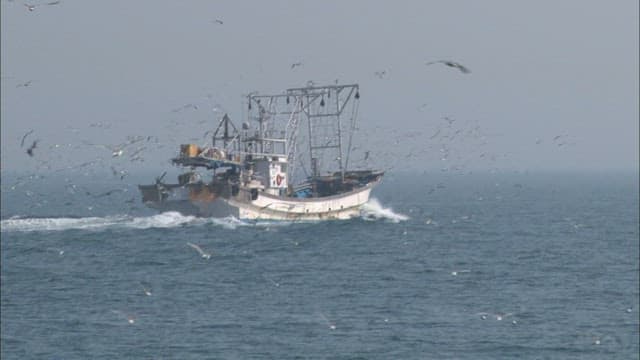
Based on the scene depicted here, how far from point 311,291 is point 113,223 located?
49529 mm

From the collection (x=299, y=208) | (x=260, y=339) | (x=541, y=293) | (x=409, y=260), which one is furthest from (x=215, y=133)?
(x=260, y=339)

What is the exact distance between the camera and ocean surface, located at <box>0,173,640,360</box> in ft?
168

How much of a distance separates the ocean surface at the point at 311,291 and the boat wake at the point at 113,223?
8.3 inches

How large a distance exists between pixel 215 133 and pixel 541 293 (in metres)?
49.3

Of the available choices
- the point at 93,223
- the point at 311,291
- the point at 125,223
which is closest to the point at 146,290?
the point at 311,291

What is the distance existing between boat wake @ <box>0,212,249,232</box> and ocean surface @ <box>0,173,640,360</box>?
211 millimetres

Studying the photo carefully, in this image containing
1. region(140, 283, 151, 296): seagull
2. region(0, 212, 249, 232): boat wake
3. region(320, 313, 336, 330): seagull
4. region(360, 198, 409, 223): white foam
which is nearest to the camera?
region(320, 313, 336, 330): seagull

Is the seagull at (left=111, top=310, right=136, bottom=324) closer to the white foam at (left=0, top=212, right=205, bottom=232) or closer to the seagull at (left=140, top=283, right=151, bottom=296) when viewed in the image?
the seagull at (left=140, top=283, right=151, bottom=296)

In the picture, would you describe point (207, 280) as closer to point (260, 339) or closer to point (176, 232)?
point (260, 339)

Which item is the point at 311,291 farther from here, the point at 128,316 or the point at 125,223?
the point at 125,223

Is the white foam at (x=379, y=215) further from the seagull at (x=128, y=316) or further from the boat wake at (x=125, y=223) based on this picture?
the seagull at (x=128, y=316)

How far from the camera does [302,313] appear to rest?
59.7 meters

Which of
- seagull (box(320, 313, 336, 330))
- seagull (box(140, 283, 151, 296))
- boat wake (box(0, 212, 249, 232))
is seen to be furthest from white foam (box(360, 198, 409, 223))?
seagull (box(320, 313, 336, 330))

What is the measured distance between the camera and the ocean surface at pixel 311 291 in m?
51.2
